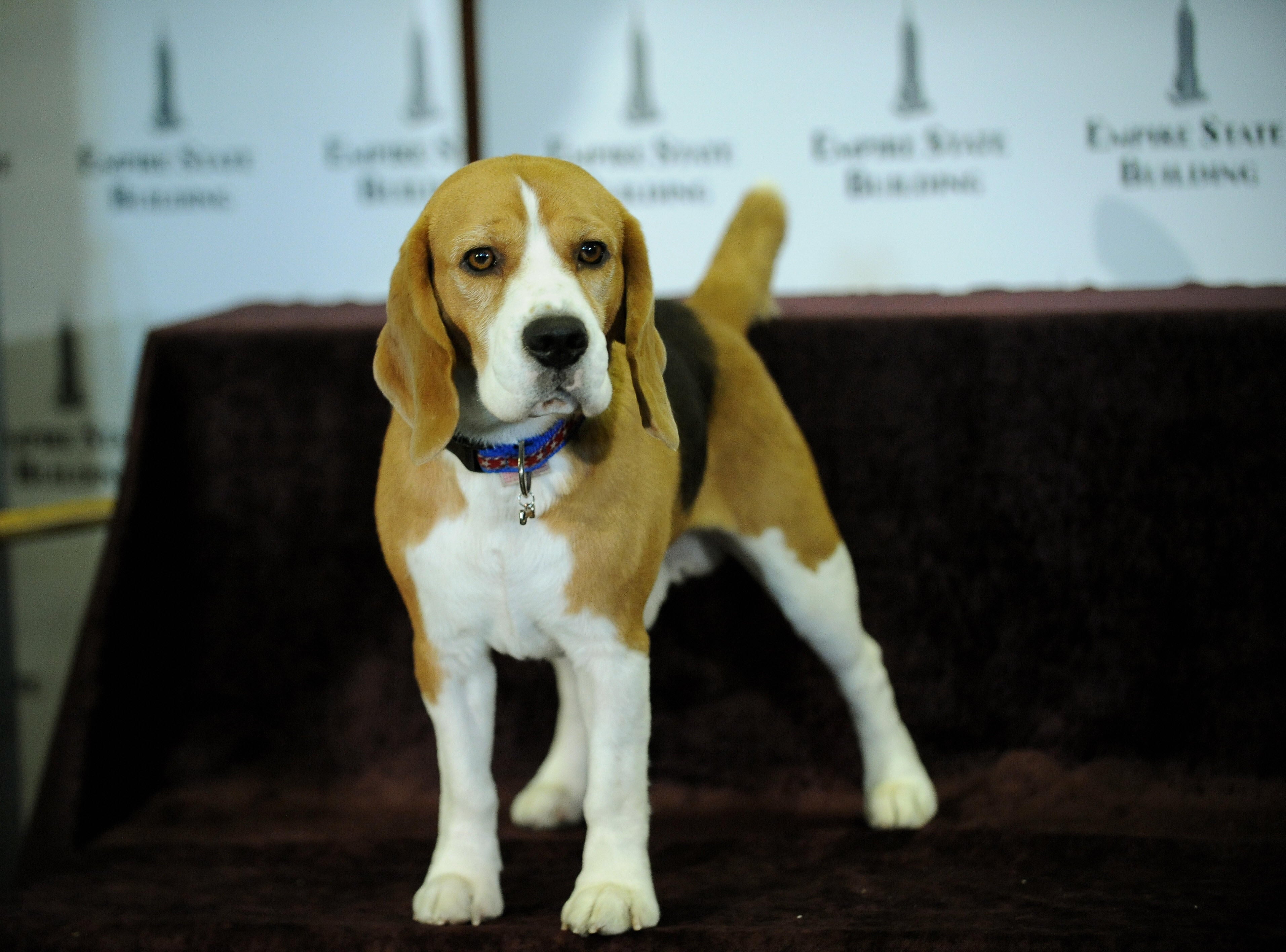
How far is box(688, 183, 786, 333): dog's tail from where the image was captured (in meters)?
2.00

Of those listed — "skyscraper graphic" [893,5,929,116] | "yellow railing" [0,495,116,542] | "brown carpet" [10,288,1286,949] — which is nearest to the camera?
"brown carpet" [10,288,1286,949]

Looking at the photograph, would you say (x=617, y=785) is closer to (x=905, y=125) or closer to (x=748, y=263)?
(x=748, y=263)

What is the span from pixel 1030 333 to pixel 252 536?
1.41 m

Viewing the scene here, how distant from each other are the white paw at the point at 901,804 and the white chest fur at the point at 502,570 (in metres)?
0.66

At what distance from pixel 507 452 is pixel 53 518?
4.44 ft

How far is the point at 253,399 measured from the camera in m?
2.13

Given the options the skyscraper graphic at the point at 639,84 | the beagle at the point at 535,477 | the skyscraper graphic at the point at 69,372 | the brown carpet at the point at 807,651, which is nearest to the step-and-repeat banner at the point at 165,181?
the skyscraper graphic at the point at 69,372

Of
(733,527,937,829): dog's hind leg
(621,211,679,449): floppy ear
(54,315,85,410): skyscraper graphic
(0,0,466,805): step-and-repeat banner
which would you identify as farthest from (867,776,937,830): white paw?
(54,315,85,410): skyscraper graphic

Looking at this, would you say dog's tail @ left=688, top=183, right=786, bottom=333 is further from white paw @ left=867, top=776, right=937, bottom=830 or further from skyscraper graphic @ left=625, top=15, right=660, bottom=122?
skyscraper graphic @ left=625, top=15, right=660, bottom=122

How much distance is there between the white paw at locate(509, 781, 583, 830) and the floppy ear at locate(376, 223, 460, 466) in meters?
0.81

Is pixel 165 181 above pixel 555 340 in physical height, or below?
above

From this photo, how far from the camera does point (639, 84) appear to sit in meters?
3.09

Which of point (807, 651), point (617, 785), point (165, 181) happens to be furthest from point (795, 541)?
point (165, 181)

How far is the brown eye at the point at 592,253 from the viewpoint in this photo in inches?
54.1
